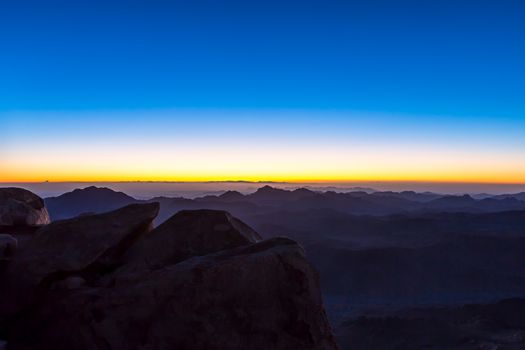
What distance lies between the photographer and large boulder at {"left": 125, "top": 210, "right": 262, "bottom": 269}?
16.8m

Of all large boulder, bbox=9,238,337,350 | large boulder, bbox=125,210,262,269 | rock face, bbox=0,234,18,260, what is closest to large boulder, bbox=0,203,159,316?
rock face, bbox=0,234,18,260

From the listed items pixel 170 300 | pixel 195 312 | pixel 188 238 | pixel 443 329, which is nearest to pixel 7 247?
pixel 188 238

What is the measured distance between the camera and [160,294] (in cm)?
1434

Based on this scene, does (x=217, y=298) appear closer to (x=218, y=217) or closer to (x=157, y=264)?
(x=157, y=264)

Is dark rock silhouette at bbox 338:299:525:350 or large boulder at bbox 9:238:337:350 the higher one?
large boulder at bbox 9:238:337:350

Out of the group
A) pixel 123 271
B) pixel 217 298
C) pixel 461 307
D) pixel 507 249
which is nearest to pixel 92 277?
pixel 123 271

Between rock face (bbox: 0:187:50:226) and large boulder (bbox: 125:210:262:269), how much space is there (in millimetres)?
7068

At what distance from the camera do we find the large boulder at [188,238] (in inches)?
661

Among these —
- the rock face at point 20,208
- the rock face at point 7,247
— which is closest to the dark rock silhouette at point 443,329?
the rock face at point 20,208

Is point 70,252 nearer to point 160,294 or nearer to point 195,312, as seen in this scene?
point 160,294

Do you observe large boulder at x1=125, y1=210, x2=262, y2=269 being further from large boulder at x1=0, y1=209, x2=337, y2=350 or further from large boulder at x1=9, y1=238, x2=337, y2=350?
large boulder at x1=9, y1=238, x2=337, y2=350

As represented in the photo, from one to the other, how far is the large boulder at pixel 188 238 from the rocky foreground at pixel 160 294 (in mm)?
50

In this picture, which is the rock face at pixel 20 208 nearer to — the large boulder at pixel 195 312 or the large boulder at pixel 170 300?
the large boulder at pixel 170 300

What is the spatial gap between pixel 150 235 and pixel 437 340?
4378cm
